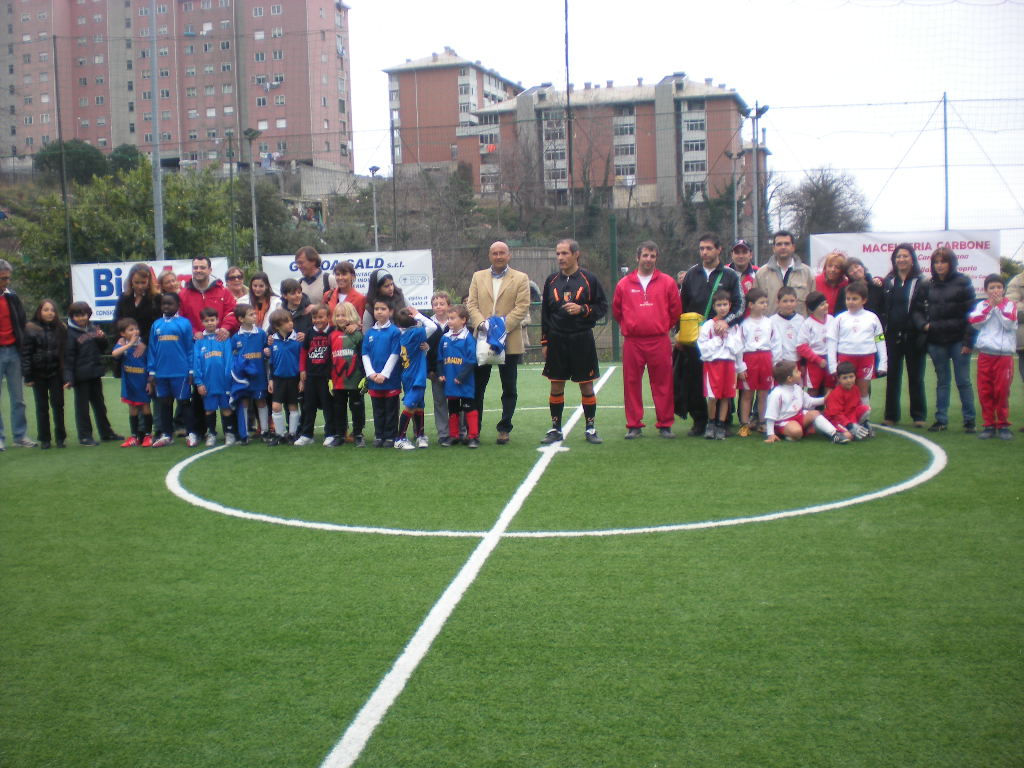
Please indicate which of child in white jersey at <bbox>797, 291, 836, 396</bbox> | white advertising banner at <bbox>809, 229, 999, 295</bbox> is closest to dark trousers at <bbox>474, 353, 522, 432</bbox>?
child in white jersey at <bbox>797, 291, 836, 396</bbox>

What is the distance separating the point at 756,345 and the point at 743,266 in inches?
38.4

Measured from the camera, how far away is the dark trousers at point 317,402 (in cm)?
932

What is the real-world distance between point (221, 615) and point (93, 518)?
8.75 feet

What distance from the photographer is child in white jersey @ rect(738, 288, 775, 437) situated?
29.8 feet

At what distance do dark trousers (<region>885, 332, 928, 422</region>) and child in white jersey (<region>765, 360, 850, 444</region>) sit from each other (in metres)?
1.27

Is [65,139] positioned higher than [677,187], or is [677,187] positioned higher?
[65,139]

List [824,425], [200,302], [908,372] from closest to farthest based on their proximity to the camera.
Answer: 1. [824,425]
2. [908,372]
3. [200,302]

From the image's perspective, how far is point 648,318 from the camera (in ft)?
29.1

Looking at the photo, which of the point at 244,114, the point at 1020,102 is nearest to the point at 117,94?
the point at 244,114

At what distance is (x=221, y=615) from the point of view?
175 inches

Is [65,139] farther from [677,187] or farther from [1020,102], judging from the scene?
[1020,102]

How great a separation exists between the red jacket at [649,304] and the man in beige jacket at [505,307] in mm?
911

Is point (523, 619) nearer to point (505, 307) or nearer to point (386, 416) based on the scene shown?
point (505, 307)

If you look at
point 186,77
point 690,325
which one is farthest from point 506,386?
point 186,77
